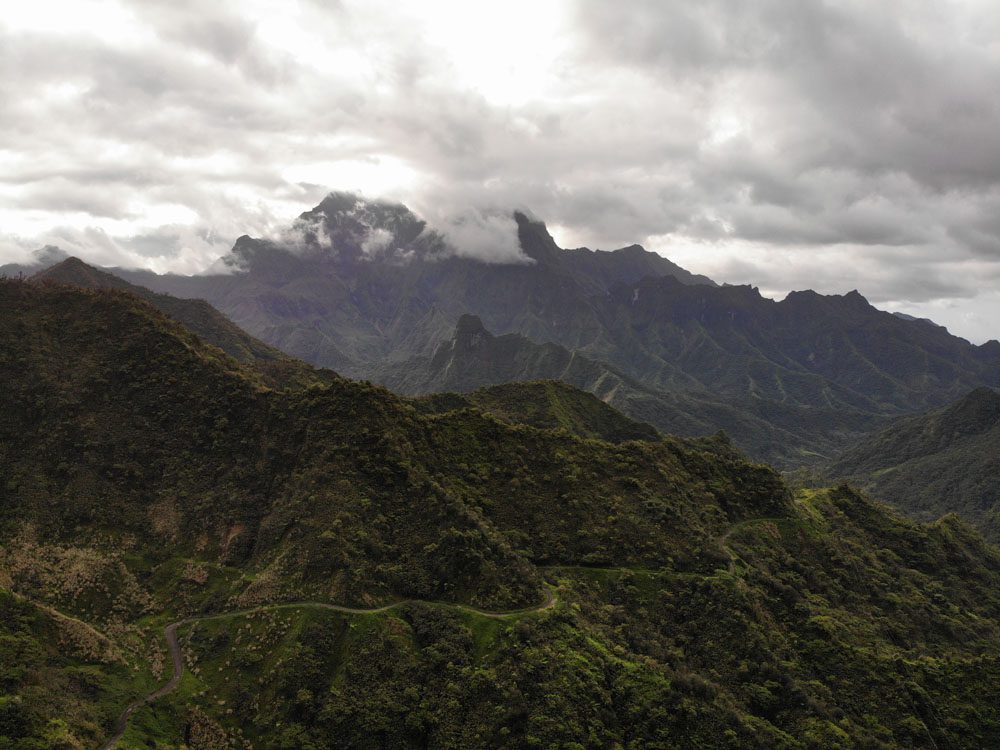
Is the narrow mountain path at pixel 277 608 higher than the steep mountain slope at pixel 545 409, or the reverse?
the steep mountain slope at pixel 545 409

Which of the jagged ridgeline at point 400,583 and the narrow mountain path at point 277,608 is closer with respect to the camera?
the jagged ridgeline at point 400,583

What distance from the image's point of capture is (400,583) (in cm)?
7812

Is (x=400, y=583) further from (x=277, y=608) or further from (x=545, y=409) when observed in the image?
(x=545, y=409)

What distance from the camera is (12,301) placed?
106 metres

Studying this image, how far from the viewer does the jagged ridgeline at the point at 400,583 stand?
212 feet

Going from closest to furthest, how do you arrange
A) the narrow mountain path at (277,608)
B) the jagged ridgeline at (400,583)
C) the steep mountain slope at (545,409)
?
the jagged ridgeline at (400,583) → the narrow mountain path at (277,608) → the steep mountain slope at (545,409)

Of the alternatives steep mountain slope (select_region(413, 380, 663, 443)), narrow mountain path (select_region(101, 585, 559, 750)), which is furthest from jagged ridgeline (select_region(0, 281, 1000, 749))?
steep mountain slope (select_region(413, 380, 663, 443))

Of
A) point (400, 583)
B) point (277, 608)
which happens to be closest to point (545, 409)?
point (400, 583)

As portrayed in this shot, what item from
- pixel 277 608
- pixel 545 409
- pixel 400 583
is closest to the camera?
pixel 277 608

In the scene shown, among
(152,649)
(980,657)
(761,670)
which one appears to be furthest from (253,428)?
(980,657)

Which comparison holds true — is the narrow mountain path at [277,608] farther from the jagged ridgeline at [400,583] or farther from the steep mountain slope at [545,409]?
the steep mountain slope at [545,409]

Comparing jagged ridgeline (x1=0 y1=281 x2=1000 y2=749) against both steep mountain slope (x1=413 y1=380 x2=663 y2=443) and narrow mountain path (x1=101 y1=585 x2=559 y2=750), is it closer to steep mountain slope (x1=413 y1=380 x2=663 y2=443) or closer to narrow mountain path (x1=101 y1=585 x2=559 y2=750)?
narrow mountain path (x1=101 y1=585 x2=559 y2=750)

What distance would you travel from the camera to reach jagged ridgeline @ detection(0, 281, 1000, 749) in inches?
2539

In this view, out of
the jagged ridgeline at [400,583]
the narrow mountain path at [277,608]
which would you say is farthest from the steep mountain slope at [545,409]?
the narrow mountain path at [277,608]
